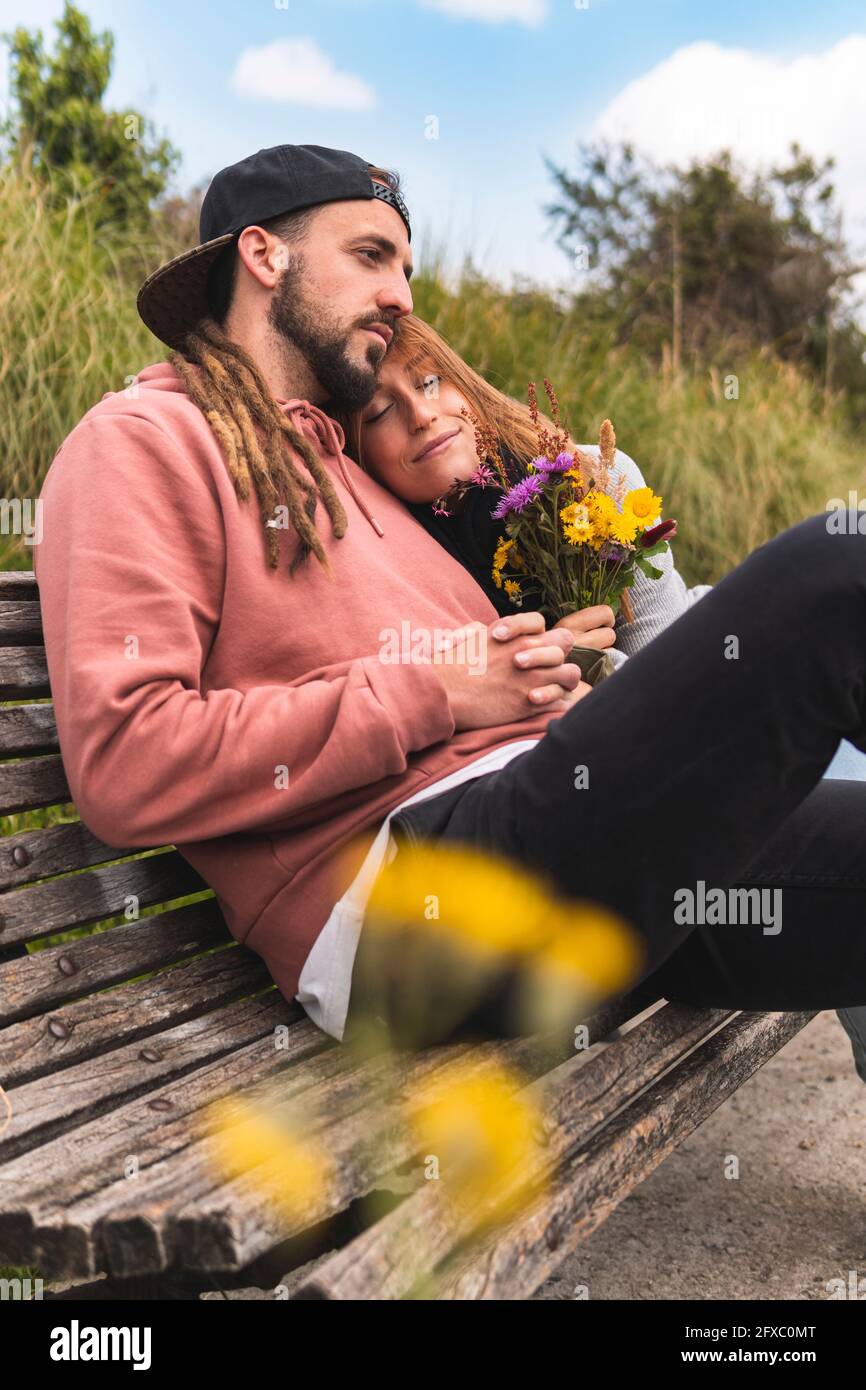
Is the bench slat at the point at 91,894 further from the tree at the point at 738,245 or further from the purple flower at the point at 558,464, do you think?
the tree at the point at 738,245

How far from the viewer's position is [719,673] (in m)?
1.63

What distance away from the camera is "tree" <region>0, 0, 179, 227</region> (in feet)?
22.6

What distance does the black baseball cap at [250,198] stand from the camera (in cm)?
252

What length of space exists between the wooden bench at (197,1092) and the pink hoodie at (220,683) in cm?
19

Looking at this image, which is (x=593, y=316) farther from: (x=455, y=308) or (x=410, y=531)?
(x=410, y=531)

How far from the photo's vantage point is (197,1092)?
175 centimetres

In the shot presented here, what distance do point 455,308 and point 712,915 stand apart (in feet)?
16.6

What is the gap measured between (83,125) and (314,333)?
6864 mm

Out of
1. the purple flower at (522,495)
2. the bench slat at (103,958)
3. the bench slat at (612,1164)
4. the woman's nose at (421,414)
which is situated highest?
the woman's nose at (421,414)

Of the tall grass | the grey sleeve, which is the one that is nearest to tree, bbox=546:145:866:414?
the tall grass

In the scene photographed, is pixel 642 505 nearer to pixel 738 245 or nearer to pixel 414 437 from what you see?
pixel 414 437

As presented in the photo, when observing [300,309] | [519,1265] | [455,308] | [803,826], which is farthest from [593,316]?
[519,1265]

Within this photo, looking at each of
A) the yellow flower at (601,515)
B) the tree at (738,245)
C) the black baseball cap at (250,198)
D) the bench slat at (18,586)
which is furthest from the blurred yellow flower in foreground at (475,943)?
the tree at (738,245)

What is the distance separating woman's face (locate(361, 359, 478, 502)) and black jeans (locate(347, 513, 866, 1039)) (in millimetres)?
1038
